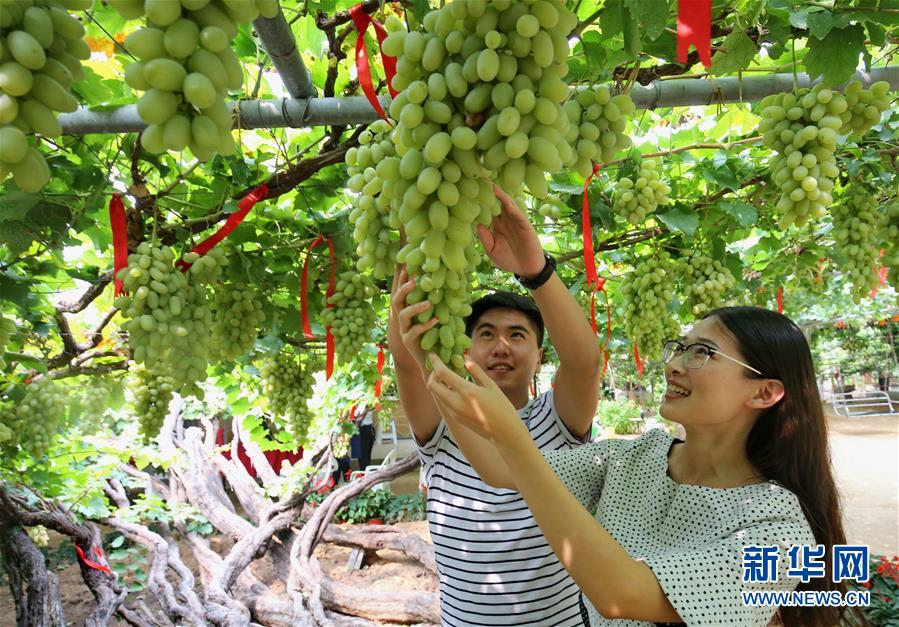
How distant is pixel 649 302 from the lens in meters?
3.09

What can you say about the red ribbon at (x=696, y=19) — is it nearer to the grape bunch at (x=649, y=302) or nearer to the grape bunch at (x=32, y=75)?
the grape bunch at (x=32, y=75)

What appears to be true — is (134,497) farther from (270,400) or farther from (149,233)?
(149,233)

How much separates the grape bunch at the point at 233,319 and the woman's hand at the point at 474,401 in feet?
5.24

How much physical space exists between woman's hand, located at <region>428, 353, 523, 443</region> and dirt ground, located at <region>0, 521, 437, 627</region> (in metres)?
6.34

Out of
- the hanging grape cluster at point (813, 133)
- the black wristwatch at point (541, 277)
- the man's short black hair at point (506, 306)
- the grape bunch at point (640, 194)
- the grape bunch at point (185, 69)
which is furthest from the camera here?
the grape bunch at point (640, 194)

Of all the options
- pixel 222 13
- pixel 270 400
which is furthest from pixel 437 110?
pixel 270 400

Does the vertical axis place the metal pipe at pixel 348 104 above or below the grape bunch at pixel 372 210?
above

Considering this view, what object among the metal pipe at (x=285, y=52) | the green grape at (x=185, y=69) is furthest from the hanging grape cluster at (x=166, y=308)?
the green grape at (x=185, y=69)

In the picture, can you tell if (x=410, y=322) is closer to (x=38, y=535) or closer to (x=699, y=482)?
(x=699, y=482)

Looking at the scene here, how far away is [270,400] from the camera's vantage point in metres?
4.59

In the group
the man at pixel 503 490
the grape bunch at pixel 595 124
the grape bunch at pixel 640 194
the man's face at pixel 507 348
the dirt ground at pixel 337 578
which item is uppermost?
the grape bunch at pixel 640 194

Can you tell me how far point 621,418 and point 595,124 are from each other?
1699 centimetres

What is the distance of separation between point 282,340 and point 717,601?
3258 millimetres

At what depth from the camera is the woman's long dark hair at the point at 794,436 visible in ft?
4.86
